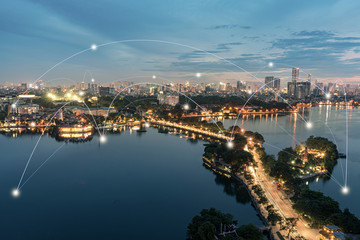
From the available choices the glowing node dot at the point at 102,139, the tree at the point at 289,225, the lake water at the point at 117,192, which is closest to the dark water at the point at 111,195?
the lake water at the point at 117,192

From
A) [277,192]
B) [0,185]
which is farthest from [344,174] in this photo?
[0,185]

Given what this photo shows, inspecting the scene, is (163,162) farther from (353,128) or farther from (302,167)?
(353,128)

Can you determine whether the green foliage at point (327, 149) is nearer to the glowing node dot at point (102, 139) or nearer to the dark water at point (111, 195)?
the dark water at point (111, 195)

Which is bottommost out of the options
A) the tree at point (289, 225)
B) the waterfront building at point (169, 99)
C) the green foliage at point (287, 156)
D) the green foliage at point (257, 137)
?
the tree at point (289, 225)

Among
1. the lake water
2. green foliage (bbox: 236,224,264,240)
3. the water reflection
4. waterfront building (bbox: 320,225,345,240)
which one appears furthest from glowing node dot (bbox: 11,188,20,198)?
waterfront building (bbox: 320,225,345,240)

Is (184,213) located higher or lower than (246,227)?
lower

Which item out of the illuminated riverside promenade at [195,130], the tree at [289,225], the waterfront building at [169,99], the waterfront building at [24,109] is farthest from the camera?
the waterfront building at [169,99]
